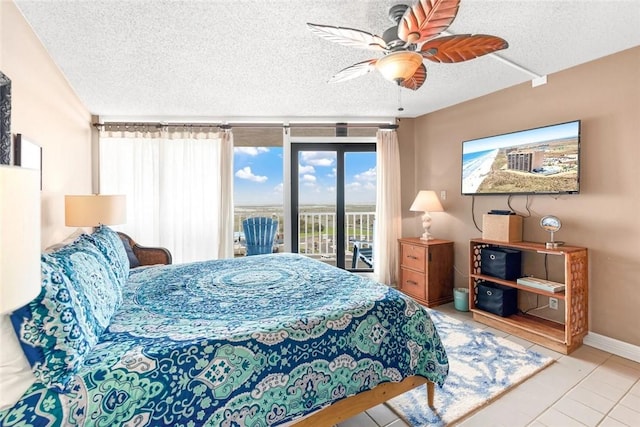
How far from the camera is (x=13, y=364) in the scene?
92 centimetres

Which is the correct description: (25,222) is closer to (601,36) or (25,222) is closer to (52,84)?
(52,84)

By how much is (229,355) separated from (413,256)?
9.59 feet

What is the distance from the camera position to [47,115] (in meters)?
2.43

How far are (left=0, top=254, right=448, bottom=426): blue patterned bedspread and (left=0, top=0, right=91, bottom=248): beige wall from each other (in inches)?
55.0

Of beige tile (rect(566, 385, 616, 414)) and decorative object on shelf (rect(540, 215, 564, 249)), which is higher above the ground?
decorative object on shelf (rect(540, 215, 564, 249))

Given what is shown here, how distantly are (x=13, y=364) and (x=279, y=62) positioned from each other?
8.08 ft

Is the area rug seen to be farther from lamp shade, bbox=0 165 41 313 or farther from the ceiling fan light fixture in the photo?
the ceiling fan light fixture

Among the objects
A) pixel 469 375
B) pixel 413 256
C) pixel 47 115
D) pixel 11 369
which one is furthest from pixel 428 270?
pixel 47 115

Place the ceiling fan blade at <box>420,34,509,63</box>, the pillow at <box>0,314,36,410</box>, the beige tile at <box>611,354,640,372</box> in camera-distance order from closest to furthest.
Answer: the pillow at <box>0,314,36,410</box> < the ceiling fan blade at <box>420,34,509,63</box> < the beige tile at <box>611,354,640,372</box>

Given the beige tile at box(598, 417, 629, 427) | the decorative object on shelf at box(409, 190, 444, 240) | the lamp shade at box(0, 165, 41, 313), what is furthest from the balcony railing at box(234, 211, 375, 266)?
the lamp shade at box(0, 165, 41, 313)

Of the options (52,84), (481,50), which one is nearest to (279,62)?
(481,50)

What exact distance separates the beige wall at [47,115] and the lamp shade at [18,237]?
1.76m

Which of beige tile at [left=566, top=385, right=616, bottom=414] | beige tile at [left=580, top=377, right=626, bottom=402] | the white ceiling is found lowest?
beige tile at [left=566, top=385, right=616, bottom=414]

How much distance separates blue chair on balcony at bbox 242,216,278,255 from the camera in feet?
14.0
